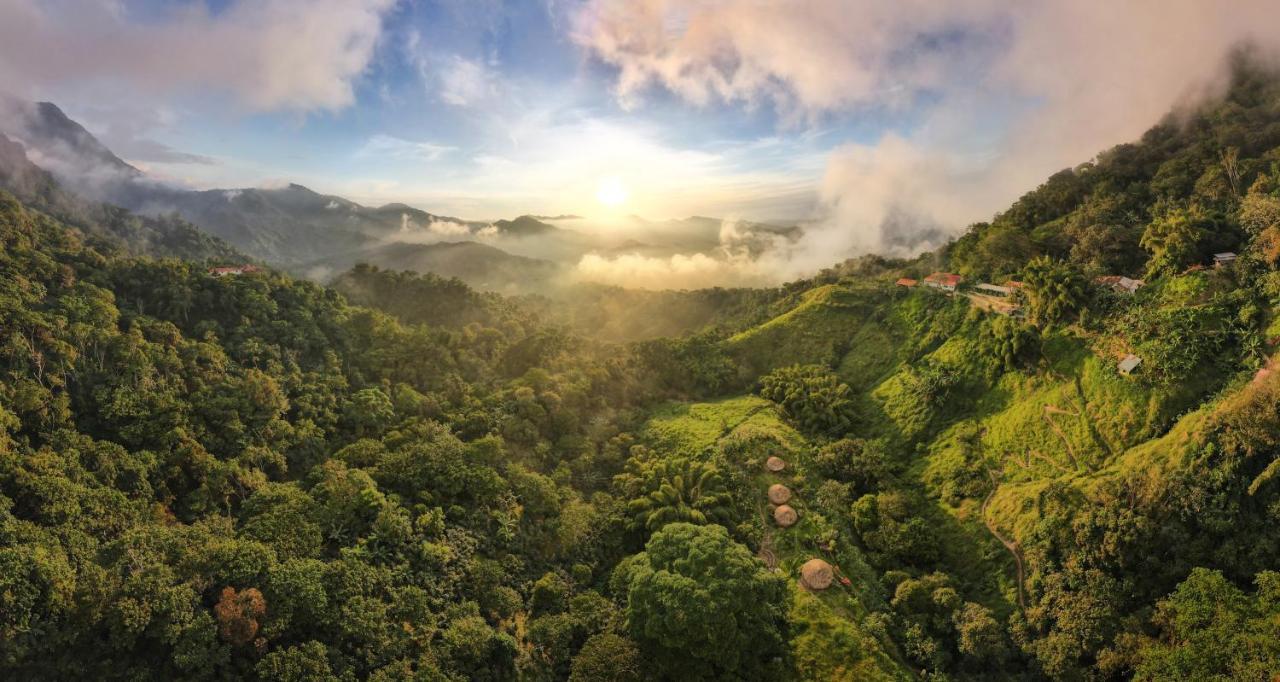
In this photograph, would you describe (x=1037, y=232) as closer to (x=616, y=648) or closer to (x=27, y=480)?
(x=616, y=648)

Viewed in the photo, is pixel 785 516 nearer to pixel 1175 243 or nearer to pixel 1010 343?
pixel 1010 343

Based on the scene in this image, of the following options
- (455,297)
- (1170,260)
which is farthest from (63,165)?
(1170,260)

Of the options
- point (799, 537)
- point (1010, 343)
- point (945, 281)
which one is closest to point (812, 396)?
point (1010, 343)

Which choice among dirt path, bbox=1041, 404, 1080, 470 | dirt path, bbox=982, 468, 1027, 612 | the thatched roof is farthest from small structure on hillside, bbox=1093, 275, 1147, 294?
the thatched roof

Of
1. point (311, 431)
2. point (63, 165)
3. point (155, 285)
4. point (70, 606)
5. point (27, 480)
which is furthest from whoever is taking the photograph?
point (63, 165)

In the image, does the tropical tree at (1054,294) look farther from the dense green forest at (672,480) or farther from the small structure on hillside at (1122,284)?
the small structure on hillside at (1122,284)

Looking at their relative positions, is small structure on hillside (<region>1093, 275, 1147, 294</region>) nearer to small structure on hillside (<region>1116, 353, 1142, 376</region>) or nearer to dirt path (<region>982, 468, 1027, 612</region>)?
small structure on hillside (<region>1116, 353, 1142, 376</region>)
